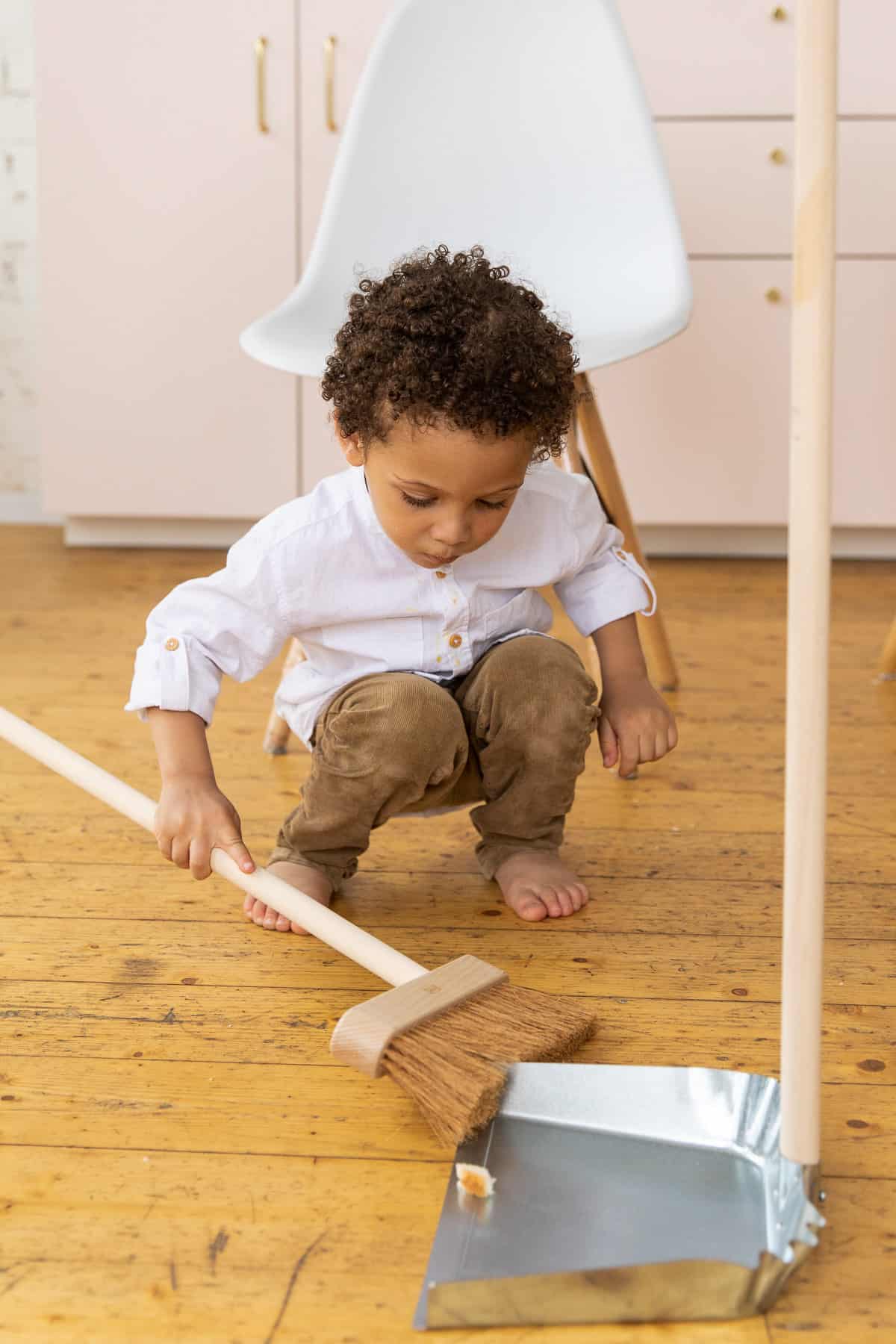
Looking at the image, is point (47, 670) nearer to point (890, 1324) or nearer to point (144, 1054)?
point (144, 1054)

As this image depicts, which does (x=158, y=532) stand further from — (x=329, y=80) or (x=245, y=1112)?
(x=245, y=1112)

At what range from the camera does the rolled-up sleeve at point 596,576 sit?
3.26ft

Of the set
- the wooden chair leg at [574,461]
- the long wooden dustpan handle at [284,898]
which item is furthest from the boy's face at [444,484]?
the wooden chair leg at [574,461]

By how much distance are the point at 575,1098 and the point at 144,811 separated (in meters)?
0.31

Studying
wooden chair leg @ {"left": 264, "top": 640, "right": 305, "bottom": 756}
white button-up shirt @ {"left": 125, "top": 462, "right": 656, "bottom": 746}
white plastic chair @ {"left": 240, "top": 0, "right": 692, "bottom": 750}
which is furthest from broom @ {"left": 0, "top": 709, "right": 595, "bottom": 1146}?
white plastic chair @ {"left": 240, "top": 0, "right": 692, "bottom": 750}

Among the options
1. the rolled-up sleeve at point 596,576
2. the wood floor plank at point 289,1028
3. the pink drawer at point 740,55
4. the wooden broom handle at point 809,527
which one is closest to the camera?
the wooden broom handle at point 809,527

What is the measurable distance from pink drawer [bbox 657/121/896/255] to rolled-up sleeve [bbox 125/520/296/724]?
3.98 ft

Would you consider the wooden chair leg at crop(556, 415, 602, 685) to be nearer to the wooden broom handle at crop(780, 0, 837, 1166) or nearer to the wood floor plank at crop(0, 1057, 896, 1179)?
the wood floor plank at crop(0, 1057, 896, 1179)

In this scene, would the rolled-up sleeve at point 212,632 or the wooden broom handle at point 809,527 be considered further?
the rolled-up sleeve at point 212,632

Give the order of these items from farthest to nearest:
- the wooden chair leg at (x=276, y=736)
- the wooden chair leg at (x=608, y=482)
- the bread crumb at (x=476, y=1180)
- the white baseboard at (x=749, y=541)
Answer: the white baseboard at (x=749, y=541) → the wooden chair leg at (x=608, y=482) → the wooden chair leg at (x=276, y=736) → the bread crumb at (x=476, y=1180)

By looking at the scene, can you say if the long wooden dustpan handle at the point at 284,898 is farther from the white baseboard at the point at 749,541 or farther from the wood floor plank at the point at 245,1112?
the white baseboard at the point at 749,541

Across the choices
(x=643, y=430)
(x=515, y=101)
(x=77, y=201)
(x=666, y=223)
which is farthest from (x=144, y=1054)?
(x=77, y=201)

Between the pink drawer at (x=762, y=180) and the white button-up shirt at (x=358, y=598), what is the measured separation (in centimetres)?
103

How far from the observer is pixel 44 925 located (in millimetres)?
919
